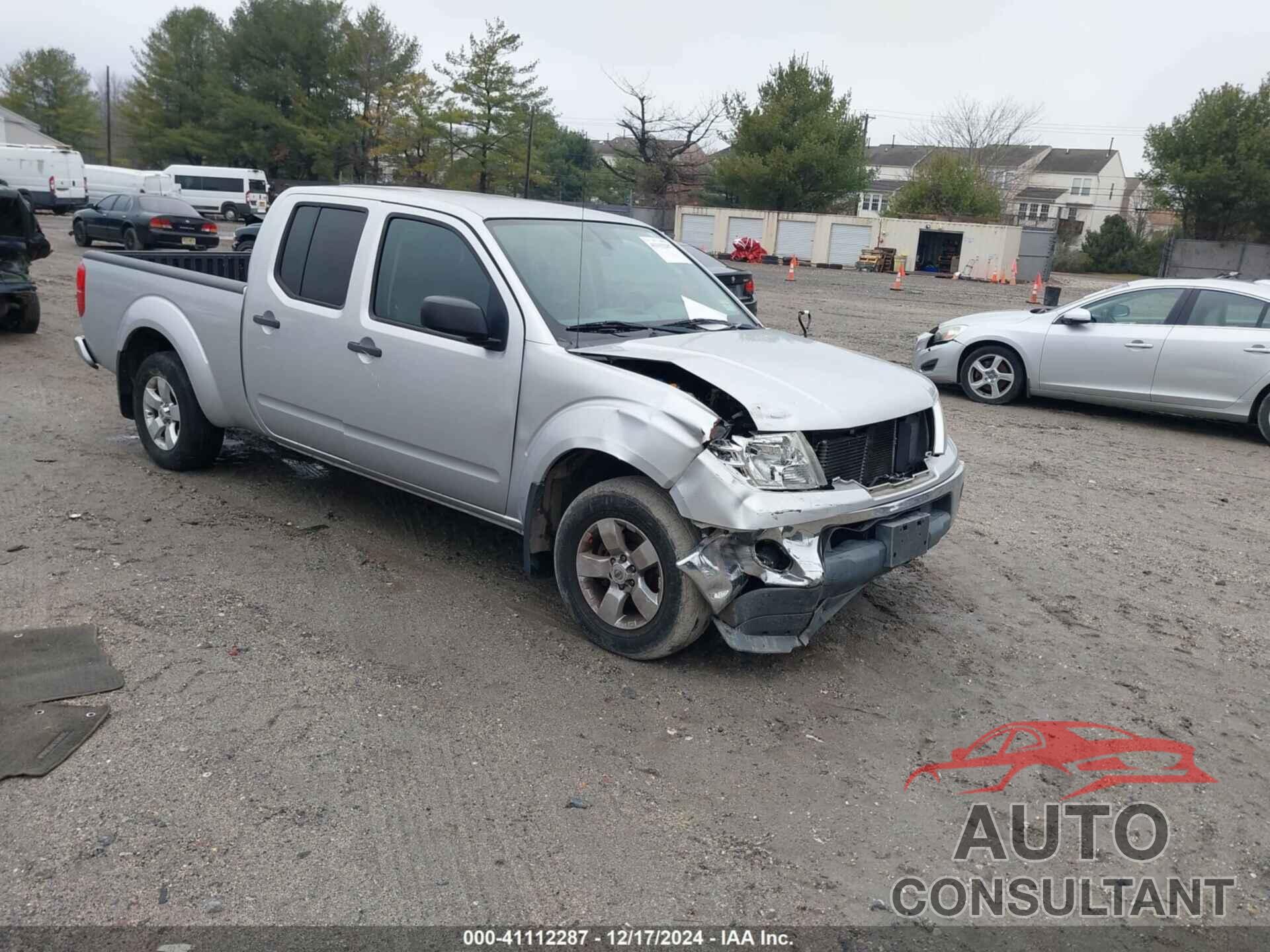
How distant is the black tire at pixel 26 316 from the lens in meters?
12.0

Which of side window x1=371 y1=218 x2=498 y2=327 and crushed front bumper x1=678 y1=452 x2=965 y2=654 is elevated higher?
side window x1=371 y1=218 x2=498 y2=327

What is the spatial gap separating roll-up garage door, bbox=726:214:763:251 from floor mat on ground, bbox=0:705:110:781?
4882 centimetres

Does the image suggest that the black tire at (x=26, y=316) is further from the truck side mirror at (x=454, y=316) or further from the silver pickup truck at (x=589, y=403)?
the truck side mirror at (x=454, y=316)

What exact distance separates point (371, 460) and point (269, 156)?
65317 mm

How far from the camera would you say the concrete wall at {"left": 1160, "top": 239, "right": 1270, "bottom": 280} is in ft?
151

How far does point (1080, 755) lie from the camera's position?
155 inches

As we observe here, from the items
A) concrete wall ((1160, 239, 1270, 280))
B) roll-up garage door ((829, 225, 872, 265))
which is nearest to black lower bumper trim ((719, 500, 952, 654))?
roll-up garage door ((829, 225, 872, 265))

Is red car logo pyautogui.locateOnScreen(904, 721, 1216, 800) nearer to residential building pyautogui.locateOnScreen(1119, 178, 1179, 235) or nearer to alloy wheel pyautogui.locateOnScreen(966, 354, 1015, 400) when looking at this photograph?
alloy wheel pyautogui.locateOnScreen(966, 354, 1015, 400)

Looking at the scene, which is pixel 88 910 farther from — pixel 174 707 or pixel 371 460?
pixel 371 460

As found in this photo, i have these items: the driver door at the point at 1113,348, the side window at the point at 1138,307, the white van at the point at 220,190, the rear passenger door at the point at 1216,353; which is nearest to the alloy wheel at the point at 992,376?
the driver door at the point at 1113,348

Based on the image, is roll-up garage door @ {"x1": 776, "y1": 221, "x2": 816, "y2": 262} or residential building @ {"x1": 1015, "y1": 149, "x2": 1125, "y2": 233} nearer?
roll-up garage door @ {"x1": 776, "y1": 221, "x2": 816, "y2": 262}

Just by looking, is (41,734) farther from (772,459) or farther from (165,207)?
(165,207)

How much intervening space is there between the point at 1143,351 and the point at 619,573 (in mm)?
7981

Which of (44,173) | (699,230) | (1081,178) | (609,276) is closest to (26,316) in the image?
(609,276)
